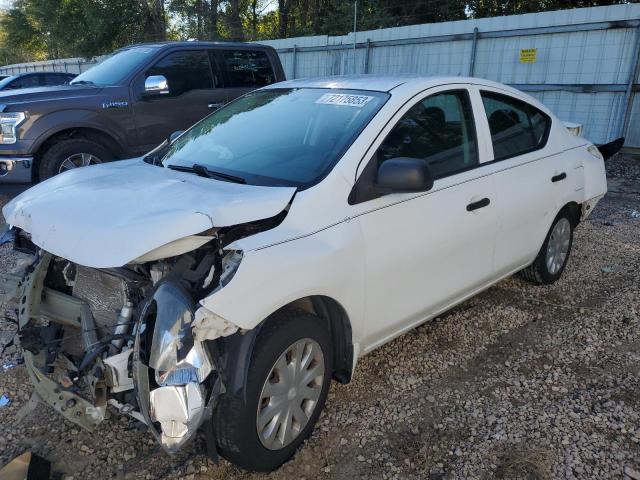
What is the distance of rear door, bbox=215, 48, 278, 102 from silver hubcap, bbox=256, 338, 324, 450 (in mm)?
5621

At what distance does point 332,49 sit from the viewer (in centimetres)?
1303

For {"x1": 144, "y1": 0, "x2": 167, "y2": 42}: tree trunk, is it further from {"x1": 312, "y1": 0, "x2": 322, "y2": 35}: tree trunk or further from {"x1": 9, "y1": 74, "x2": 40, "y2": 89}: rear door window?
{"x1": 9, "y1": 74, "x2": 40, "y2": 89}: rear door window

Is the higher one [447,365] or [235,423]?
[235,423]

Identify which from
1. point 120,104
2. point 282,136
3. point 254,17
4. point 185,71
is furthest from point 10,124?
point 254,17

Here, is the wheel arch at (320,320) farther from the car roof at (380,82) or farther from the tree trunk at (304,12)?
the tree trunk at (304,12)

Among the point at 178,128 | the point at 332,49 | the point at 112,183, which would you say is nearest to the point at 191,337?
the point at 112,183

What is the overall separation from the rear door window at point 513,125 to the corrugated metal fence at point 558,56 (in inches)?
167

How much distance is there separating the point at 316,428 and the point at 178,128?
16.9ft

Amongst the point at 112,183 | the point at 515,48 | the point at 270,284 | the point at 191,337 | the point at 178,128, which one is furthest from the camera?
the point at 515,48

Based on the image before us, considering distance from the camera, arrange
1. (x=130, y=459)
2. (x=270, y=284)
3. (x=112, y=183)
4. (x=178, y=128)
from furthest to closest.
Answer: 1. (x=178, y=128)
2. (x=112, y=183)
3. (x=130, y=459)
4. (x=270, y=284)

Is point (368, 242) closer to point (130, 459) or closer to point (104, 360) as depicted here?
point (104, 360)

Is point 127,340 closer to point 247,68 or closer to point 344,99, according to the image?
point 344,99

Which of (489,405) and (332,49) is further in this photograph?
(332,49)

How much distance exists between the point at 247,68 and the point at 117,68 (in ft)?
5.93
